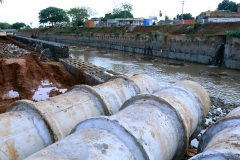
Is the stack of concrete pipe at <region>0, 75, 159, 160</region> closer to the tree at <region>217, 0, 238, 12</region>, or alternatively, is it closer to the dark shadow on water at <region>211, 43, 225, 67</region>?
the dark shadow on water at <region>211, 43, 225, 67</region>

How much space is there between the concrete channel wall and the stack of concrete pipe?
48.8ft

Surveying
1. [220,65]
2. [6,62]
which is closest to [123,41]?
[220,65]

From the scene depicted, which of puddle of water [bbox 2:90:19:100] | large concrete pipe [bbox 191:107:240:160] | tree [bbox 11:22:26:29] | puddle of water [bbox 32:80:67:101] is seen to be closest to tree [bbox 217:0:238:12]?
puddle of water [bbox 32:80:67:101]

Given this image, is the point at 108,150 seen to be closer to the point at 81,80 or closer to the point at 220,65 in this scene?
the point at 81,80

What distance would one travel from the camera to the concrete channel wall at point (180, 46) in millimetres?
17372

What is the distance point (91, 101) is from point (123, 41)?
2827 centimetres

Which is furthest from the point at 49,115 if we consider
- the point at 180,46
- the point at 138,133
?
the point at 180,46

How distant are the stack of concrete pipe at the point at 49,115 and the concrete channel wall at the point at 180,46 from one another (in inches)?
586

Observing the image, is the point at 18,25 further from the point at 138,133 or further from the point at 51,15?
the point at 138,133

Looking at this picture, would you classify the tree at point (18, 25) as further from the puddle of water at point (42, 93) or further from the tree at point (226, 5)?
the puddle of water at point (42, 93)

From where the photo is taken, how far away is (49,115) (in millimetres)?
3277

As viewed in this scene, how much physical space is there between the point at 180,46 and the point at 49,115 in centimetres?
2060

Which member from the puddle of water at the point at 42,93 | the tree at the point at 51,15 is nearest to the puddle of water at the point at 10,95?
the puddle of water at the point at 42,93

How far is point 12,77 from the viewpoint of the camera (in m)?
10.1
